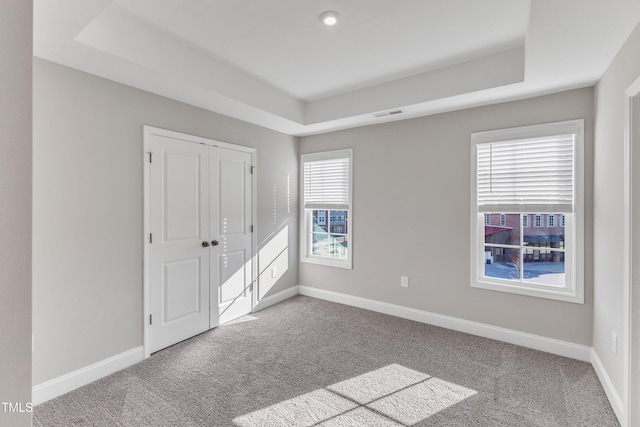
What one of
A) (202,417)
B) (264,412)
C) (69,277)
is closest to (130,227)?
(69,277)

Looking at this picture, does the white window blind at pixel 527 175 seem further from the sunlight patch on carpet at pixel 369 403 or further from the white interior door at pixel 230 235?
the white interior door at pixel 230 235

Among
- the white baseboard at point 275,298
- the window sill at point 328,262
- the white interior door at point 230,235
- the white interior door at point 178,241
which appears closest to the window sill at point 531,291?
the window sill at point 328,262

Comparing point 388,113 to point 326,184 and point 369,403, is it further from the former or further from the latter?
point 369,403

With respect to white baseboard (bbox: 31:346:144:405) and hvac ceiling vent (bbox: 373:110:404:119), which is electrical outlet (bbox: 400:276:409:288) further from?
white baseboard (bbox: 31:346:144:405)

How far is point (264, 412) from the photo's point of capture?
216cm

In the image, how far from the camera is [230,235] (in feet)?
12.5

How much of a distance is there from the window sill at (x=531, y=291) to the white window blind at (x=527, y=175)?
78 cm

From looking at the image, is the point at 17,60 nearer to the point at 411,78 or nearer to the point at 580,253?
the point at 411,78

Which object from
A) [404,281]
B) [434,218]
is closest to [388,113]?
[434,218]

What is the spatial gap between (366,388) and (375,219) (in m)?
2.21

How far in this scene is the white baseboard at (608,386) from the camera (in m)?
2.09

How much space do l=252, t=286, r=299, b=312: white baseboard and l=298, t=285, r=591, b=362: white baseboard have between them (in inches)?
13.1

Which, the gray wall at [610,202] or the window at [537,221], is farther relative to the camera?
the window at [537,221]

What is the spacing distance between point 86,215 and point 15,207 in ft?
7.54
